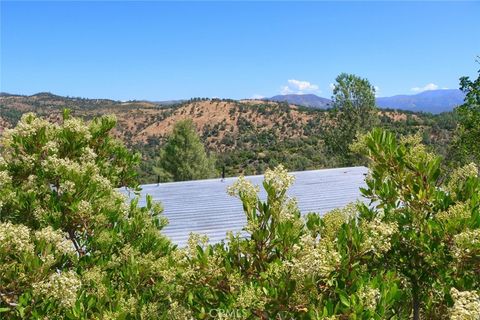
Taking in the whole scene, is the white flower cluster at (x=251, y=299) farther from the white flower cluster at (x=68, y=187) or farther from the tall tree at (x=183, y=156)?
the tall tree at (x=183, y=156)

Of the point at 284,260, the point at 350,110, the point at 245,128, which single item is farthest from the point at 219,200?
the point at 245,128

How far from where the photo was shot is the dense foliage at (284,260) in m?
2.96

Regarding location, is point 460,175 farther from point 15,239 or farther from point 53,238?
point 15,239

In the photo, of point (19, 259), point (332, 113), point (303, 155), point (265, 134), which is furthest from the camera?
point (265, 134)

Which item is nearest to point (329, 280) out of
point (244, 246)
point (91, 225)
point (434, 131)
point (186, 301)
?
point (244, 246)

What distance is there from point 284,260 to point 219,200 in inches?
390

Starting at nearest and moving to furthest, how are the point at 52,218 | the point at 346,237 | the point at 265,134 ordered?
the point at 346,237, the point at 52,218, the point at 265,134

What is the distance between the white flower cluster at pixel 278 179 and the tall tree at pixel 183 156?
3643 cm

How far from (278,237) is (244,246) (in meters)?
0.32

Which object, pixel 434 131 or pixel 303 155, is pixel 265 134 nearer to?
pixel 303 155

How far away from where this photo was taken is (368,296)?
2641 millimetres

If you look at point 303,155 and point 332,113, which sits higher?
point 332,113

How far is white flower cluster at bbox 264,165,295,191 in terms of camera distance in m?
3.39

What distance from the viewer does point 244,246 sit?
350cm
